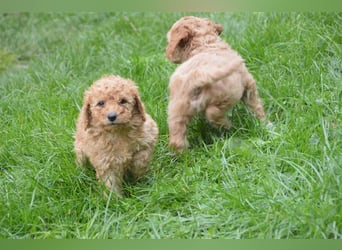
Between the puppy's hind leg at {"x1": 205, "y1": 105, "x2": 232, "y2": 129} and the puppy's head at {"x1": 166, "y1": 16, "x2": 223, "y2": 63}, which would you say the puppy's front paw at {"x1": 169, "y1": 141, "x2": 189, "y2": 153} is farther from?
the puppy's head at {"x1": 166, "y1": 16, "x2": 223, "y2": 63}

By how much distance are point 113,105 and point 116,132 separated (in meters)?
0.26

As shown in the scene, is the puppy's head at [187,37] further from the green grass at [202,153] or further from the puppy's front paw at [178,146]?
the puppy's front paw at [178,146]

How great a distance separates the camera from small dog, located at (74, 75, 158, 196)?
3635 mm

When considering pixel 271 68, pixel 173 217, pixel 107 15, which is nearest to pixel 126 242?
pixel 173 217

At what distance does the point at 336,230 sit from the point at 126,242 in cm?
102

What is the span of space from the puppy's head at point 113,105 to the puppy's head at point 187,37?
86cm

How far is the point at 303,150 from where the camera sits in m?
3.61

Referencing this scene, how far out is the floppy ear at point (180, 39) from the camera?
4.48m

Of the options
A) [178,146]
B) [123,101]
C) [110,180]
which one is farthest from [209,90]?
[110,180]

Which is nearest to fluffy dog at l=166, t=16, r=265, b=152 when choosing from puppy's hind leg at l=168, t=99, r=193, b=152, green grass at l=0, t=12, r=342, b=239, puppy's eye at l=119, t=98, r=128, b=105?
puppy's hind leg at l=168, t=99, r=193, b=152

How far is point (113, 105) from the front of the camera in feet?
11.8

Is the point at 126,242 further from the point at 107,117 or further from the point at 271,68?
the point at 271,68

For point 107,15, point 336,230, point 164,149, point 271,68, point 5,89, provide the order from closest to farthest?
1. point 336,230
2. point 164,149
3. point 271,68
4. point 5,89
5. point 107,15

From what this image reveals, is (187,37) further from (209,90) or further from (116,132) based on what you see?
(116,132)
